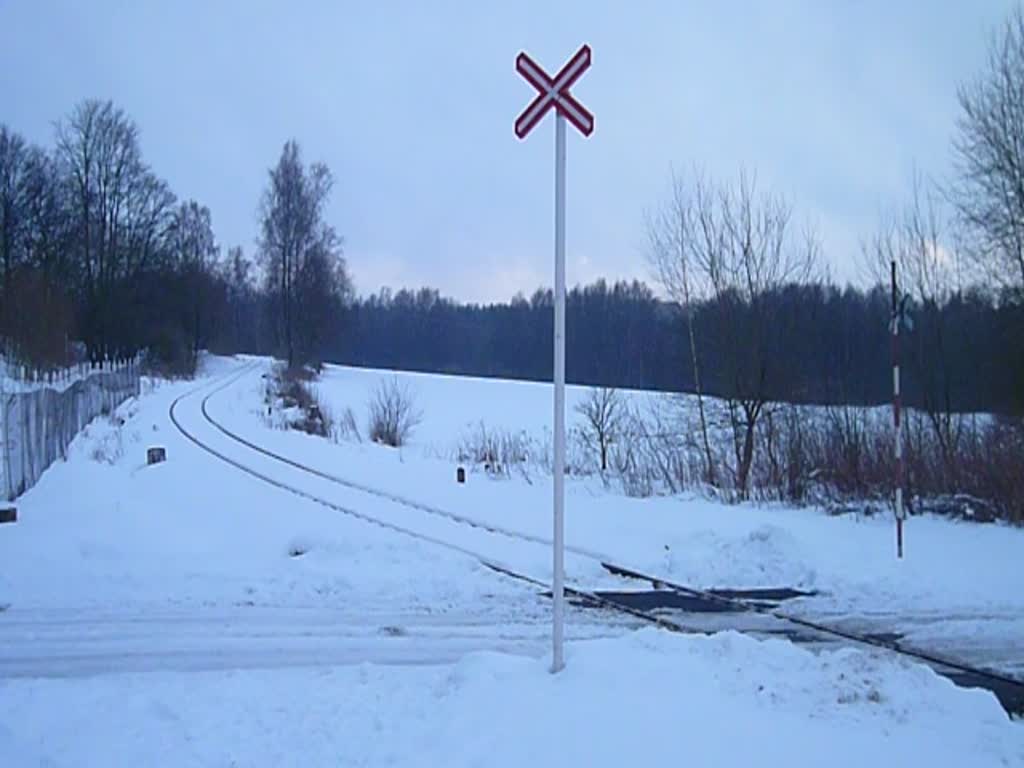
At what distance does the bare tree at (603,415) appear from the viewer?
83.7ft

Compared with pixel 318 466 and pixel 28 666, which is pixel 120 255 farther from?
pixel 28 666

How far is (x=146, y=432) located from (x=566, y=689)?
2823cm

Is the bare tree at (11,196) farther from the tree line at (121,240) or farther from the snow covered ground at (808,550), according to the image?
the snow covered ground at (808,550)

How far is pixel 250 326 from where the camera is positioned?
12950 centimetres

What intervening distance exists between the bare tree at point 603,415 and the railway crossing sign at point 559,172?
18.4 metres

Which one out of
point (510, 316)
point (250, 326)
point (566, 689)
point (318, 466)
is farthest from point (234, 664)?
point (250, 326)

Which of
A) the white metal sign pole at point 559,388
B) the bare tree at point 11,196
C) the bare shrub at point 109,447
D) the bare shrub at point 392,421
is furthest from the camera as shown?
the bare tree at point 11,196

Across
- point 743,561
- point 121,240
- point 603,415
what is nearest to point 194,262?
point 121,240

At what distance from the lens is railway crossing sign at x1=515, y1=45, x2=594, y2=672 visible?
6.37 meters

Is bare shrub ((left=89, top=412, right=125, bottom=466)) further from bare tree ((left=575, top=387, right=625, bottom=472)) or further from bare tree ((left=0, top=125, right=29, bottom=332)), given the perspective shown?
bare tree ((left=0, top=125, right=29, bottom=332))

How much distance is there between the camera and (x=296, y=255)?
66.0 metres

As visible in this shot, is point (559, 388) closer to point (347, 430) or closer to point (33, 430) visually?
point (33, 430)

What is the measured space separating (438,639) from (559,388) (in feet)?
9.63

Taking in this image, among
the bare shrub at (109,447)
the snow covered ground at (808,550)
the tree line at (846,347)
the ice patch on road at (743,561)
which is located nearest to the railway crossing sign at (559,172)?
the snow covered ground at (808,550)
